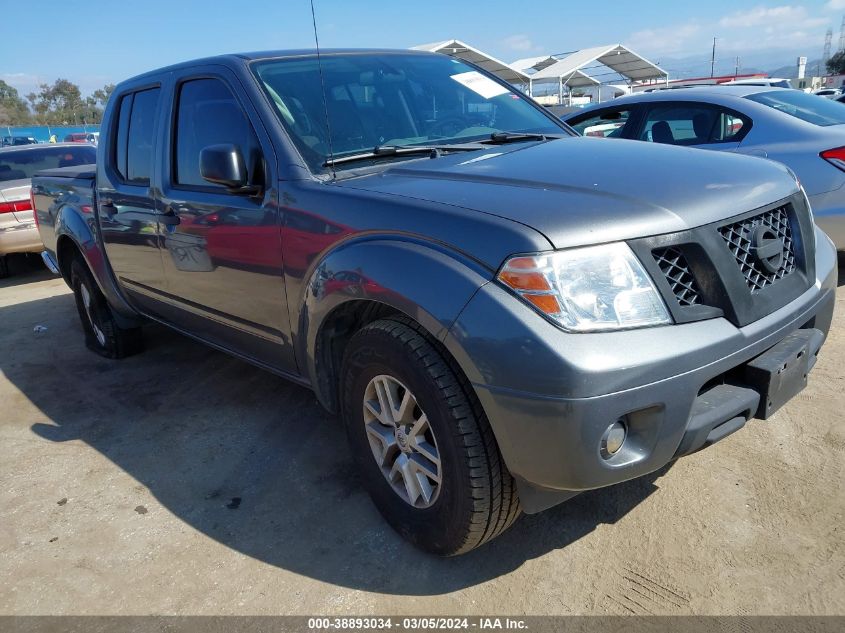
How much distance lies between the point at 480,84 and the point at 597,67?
1071 inches

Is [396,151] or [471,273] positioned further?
[396,151]

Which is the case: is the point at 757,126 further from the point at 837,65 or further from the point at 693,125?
the point at 837,65

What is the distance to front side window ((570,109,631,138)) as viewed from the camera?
19.6 ft

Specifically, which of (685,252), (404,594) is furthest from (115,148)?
(685,252)

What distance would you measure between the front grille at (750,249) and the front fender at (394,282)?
0.83m

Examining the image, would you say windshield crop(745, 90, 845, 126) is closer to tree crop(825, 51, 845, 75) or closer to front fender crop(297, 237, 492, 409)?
front fender crop(297, 237, 492, 409)

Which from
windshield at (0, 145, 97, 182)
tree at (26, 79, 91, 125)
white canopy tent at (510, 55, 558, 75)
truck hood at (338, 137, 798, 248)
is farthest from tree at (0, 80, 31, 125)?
truck hood at (338, 137, 798, 248)

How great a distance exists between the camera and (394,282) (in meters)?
2.13

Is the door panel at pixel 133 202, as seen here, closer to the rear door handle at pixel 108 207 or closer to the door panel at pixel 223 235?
the rear door handle at pixel 108 207

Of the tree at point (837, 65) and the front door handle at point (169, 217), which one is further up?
the front door handle at point (169, 217)

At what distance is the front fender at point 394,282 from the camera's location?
1952 mm

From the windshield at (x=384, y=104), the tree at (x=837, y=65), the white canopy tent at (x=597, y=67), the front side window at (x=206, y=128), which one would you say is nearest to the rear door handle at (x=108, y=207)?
the front side window at (x=206, y=128)

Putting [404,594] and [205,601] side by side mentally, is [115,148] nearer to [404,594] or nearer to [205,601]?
[205,601]

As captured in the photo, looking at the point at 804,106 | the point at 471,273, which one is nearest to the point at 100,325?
the point at 471,273
